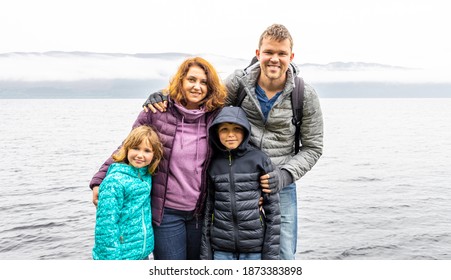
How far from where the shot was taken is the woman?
405cm

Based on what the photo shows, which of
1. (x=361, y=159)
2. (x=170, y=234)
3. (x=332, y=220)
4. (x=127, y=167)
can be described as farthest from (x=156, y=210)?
(x=361, y=159)

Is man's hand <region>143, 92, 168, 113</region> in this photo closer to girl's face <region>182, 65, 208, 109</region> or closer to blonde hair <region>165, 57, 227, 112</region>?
blonde hair <region>165, 57, 227, 112</region>

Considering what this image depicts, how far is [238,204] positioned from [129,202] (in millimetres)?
1138

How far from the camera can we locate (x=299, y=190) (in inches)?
751

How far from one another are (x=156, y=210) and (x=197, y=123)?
1033mm

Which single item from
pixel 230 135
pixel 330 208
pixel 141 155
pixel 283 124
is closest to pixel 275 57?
pixel 283 124

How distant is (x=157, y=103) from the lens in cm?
414

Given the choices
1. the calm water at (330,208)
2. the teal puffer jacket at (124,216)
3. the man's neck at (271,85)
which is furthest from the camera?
the calm water at (330,208)

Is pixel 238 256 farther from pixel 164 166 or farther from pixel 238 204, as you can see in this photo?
pixel 164 166

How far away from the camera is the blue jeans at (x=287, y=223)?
451cm

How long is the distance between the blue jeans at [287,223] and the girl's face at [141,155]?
1607 mm

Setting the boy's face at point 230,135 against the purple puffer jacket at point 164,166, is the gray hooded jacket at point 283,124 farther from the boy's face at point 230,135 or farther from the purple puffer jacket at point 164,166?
the purple puffer jacket at point 164,166

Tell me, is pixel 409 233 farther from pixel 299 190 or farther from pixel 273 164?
pixel 273 164

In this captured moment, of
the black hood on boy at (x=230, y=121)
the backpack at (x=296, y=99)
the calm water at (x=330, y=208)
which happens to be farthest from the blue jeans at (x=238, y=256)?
the calm water at (x=330, y=208)
